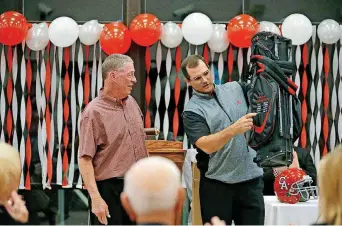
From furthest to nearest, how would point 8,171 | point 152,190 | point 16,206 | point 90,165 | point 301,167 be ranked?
1. point 301,167
2. point 90,165
3. point 16,206
4. point 8,171
5. point 152,190

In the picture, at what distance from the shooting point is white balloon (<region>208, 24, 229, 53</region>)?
6188mm

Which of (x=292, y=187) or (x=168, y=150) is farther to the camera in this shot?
(x=168, y=150)

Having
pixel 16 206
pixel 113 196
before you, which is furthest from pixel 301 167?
pixel 16 206

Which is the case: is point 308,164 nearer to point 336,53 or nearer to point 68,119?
point 336,53

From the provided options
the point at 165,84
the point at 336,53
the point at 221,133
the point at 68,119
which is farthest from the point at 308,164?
the point at 221,133

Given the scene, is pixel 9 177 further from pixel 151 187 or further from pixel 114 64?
pixel 114 64

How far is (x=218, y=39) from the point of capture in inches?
244

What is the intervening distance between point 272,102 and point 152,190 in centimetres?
238

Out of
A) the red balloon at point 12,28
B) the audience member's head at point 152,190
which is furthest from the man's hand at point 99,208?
the red balloon at point 12,28

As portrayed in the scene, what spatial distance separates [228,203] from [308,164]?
7.90 feet

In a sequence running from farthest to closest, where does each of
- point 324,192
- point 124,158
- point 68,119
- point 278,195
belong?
point 68,119
point 278,195
point 124,158
point 324,192

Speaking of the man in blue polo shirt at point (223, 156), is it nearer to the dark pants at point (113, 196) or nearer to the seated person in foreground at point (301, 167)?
the dark pants at point (113, 196)

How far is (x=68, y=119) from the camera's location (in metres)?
→ 6.48

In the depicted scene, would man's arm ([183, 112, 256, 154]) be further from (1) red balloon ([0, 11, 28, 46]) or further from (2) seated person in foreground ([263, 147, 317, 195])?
(1) red balloon ([0, 11, 28, 46])
